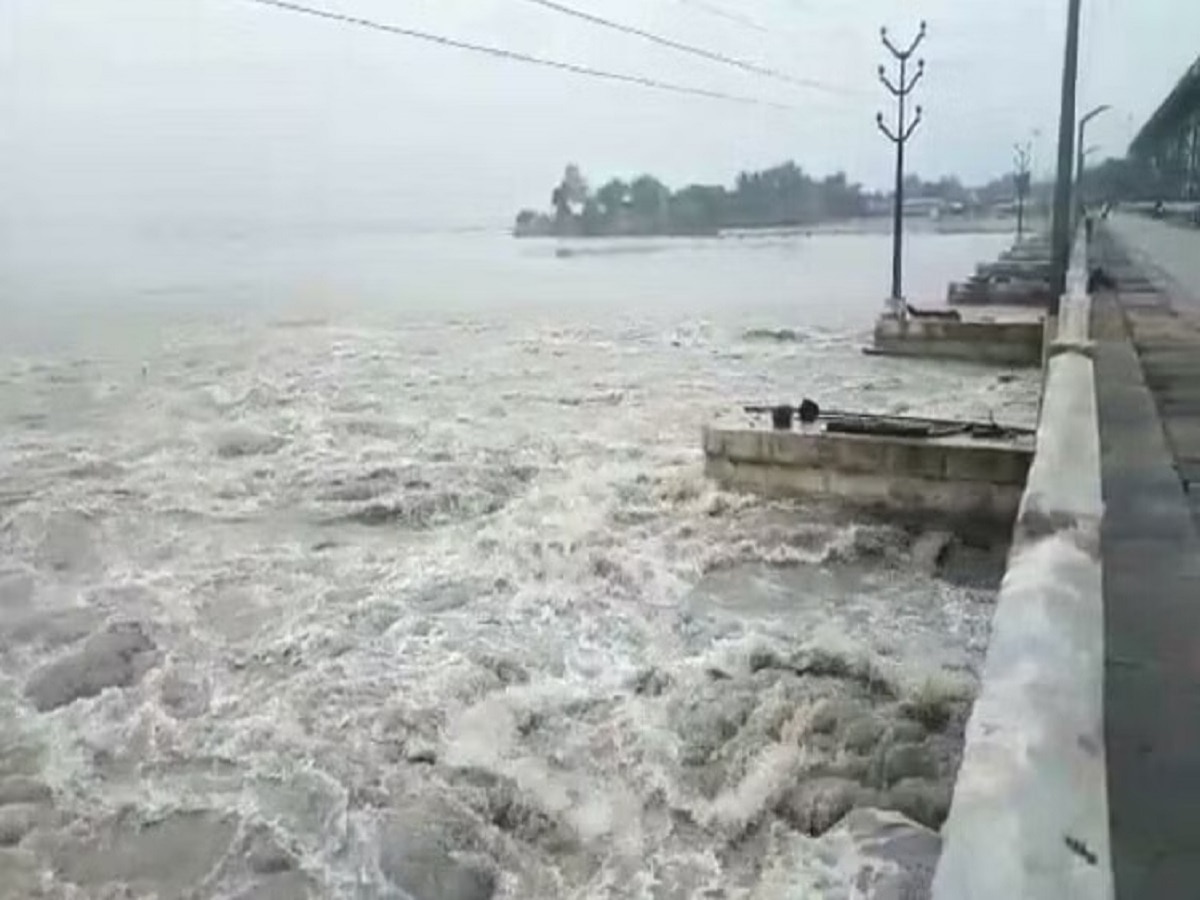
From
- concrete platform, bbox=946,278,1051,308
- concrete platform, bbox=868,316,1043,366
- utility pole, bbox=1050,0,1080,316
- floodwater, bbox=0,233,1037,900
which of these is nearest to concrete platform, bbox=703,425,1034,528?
floodwater, bbox=0,233,1037,900

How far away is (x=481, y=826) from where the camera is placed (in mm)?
3717

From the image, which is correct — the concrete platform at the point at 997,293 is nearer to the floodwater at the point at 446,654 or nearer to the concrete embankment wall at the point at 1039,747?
the floodwater at the point at 446,654

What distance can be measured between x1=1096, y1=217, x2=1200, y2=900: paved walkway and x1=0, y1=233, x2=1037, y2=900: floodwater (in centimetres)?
80

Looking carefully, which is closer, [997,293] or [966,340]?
[966,340]

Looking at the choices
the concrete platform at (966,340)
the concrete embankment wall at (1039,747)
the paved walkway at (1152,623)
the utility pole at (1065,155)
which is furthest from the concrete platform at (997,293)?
the concrete embankment wall at (1039,747)

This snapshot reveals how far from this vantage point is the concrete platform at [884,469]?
24.2 ft

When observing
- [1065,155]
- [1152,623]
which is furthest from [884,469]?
[1065,155]

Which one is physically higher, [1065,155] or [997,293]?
[1065,155]

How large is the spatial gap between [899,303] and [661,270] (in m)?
24.4

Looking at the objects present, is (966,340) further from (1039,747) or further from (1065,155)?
(1039,747)

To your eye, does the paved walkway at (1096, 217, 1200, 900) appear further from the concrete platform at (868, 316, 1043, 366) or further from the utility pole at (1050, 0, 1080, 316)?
the concrete platform at (868, 316, 1043, 366)

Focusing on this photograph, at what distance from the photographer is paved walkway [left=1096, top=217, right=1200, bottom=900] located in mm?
1630

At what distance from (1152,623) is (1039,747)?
3.24ft

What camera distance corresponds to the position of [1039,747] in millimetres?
1672
